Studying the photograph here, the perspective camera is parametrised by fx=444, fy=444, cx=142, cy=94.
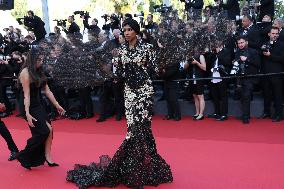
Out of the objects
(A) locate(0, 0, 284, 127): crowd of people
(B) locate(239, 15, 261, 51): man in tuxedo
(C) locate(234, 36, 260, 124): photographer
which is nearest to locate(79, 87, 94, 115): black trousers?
(A) locate(0, 0, 284, 127): crowd of people

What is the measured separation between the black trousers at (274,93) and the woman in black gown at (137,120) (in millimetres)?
3996

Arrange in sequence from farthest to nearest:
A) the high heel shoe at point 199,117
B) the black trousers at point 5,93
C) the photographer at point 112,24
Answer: the black trousers at point 5,93 → the photographer at point 112,24 → the high heel shoe at point 199,117

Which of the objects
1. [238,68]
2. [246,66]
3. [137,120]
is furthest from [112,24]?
[137,120]

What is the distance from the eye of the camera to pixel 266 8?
9.97 meters

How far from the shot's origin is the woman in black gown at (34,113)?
6258 mm

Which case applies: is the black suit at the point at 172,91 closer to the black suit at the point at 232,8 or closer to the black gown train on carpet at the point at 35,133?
the black suit at the point at 232,8

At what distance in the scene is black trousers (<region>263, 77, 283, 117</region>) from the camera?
28.3 feet

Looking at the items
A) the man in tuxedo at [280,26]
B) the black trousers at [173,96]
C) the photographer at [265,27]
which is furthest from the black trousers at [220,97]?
the man in tuxedo at [280,26]

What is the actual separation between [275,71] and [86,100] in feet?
14.9

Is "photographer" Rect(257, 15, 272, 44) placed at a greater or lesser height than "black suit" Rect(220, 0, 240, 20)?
lesser

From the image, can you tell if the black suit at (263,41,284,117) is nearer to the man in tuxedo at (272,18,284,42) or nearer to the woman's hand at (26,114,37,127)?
the man in tuxedo at (272,18,284,42)

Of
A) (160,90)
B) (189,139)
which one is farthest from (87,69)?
(189,139)

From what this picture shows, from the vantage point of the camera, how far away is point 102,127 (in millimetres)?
9688

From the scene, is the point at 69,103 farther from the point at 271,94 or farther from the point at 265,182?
the point at 265,182
